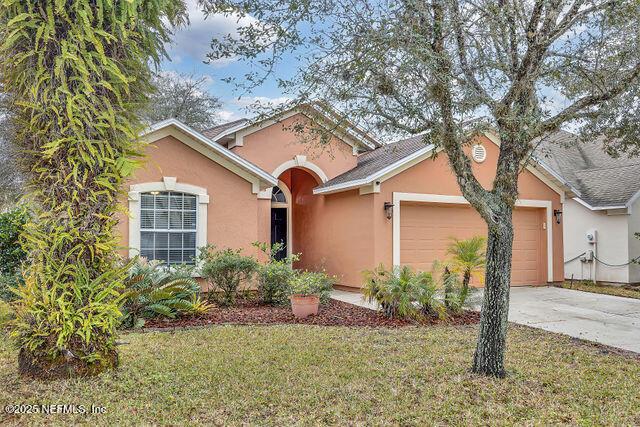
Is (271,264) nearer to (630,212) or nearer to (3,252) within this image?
(3,252)

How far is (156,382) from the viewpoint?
15.6 ft

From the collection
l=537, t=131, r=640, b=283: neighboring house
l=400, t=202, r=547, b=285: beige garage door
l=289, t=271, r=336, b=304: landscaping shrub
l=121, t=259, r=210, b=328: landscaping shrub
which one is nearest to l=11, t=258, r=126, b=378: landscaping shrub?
l=121, t=259, r=210, b=328: landscaping shrub

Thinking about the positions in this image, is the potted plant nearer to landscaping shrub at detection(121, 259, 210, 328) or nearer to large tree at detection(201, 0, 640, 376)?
landscaping shrub at detection(121, 259, 210, 328)

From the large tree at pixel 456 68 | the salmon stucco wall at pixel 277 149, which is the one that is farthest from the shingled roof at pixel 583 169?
the large tree at pixel 456 68

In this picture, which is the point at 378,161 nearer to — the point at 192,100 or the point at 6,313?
the point at 6,313

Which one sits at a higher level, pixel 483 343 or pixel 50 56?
pixel 50 56

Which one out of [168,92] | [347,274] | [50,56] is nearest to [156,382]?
[50,56]

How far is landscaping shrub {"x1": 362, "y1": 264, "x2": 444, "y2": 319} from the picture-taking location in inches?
321

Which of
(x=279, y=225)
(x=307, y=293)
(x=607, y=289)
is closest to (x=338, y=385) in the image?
(x=307, y=293)

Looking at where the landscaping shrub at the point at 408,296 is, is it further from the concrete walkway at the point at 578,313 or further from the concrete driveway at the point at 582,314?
the concrete driveway at the point at 582,314

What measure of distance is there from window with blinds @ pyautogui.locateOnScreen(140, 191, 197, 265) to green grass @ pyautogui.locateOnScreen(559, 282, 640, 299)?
10.3m

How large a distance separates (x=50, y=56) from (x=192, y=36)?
89.4 inches

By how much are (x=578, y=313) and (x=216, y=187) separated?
26.2 ft

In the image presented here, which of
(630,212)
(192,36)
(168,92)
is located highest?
(168,92)
